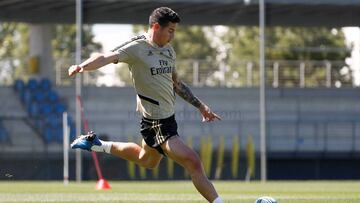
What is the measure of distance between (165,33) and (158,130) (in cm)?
103

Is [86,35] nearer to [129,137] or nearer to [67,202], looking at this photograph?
[129,137]

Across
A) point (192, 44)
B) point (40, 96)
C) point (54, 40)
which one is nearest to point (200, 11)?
point (40, 96)

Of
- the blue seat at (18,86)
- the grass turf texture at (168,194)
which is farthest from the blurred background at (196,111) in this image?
the grass turf texture at (168,194)

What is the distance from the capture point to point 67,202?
16766mm

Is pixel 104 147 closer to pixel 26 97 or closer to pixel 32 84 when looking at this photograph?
pixel 26 97

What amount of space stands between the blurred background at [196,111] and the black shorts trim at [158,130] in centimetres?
2470

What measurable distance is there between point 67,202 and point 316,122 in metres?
24.1

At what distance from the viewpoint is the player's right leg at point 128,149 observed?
12.4 m

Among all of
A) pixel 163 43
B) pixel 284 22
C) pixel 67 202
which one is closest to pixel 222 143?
pixel 284 22

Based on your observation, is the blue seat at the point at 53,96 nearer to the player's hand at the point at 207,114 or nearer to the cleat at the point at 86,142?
the cleat at the point at 86,142

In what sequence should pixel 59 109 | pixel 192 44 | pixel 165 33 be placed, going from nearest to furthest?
pixel 165 33 < pixel 59 109 < pixel 192 44

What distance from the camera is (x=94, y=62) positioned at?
10992mm

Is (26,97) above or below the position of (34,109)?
above

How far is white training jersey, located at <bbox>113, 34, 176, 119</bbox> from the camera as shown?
1171cm
